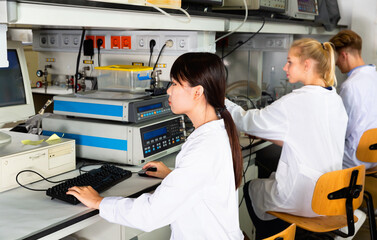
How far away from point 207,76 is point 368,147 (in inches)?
70.7

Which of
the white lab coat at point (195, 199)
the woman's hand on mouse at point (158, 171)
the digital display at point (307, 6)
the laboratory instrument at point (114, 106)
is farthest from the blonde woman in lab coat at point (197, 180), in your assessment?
the digital display at point (307, 6)

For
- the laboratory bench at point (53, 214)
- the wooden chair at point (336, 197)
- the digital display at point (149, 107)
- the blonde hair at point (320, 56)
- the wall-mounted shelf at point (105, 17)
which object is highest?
the wall-mounted shelf at point (105, 17)

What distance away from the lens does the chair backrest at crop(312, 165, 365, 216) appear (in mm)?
1878

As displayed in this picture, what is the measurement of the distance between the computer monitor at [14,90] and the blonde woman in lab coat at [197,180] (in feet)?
1.54

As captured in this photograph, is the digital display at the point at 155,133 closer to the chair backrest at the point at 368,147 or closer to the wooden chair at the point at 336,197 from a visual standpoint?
the wooden chair at the point at 336,197

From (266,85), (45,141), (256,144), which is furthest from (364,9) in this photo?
(45,141)

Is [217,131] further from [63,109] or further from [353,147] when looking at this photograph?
[353,147]

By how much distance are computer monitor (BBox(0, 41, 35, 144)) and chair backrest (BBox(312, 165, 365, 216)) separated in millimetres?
1352

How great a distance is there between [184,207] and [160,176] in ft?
1.48

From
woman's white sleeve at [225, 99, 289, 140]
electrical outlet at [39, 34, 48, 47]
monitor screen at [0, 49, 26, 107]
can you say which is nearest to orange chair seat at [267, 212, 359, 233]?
woman's white sleeve at [225, 99, 289, 140]

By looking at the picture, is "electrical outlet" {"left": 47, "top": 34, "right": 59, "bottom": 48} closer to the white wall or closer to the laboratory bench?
the laboratory bench

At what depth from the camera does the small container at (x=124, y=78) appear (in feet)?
6.84

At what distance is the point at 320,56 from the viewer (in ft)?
6.97

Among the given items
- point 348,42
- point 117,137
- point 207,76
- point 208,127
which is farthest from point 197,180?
point 348,42
